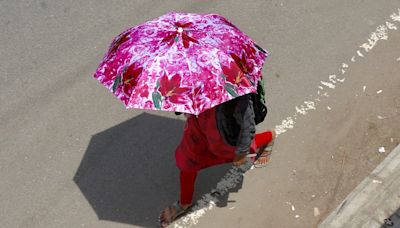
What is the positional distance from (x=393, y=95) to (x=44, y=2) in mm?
3973

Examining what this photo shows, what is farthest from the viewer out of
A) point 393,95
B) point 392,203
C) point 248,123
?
point 393,95

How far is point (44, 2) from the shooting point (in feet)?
19.7

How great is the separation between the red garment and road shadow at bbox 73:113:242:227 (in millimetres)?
460

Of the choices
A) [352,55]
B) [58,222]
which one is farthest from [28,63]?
[352,55]

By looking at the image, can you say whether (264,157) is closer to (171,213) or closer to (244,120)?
(171,213)

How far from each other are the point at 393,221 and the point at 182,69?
2346mm

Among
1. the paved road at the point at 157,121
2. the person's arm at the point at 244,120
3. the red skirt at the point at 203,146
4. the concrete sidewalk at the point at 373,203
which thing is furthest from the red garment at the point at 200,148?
the concrete sidewalk at the point at 373,203

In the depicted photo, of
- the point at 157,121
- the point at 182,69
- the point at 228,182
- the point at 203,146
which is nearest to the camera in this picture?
the point at 182,69

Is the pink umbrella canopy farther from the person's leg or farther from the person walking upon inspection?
the person's leg

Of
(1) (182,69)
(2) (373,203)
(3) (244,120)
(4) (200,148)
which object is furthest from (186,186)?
(2) (373,203)

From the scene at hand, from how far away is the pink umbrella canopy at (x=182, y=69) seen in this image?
326cm

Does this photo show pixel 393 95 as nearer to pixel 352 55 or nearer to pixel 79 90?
pixel 352 55

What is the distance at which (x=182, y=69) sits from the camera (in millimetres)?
3258

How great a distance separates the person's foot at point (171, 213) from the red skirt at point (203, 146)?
0.53 meters
